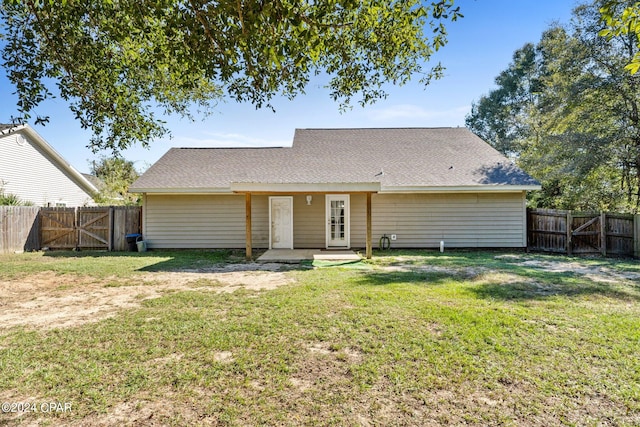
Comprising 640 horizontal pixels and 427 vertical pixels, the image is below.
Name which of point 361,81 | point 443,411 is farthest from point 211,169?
point 443,411

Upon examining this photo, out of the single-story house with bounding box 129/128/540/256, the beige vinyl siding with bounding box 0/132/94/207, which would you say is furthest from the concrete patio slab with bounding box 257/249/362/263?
the beige vinyl siding with bounding box 0/132/94/207

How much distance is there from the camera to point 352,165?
1255cm

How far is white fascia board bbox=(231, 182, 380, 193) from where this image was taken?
889 centimetres

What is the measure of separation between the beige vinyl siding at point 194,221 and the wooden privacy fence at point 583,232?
10663mm

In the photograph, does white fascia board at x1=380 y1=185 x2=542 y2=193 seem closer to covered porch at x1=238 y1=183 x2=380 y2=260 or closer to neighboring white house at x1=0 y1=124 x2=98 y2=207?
covered porch at x1=238 y1=183 x2=380 y2=260

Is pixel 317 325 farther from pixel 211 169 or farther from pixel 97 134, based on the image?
pixel 211 169

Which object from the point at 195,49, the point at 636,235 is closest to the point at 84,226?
the point at 195,49

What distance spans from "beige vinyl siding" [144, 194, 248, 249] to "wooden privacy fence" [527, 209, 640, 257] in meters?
10.7

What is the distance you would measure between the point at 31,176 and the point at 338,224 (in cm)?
1590

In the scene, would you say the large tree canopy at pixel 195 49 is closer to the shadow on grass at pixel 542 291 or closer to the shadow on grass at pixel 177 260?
the shadow on grass at pixel 177 260

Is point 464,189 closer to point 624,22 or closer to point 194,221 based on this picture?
point 624,22

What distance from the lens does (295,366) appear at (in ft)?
9.78

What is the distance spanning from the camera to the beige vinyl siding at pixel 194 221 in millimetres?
11633

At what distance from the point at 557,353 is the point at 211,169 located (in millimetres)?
11960
